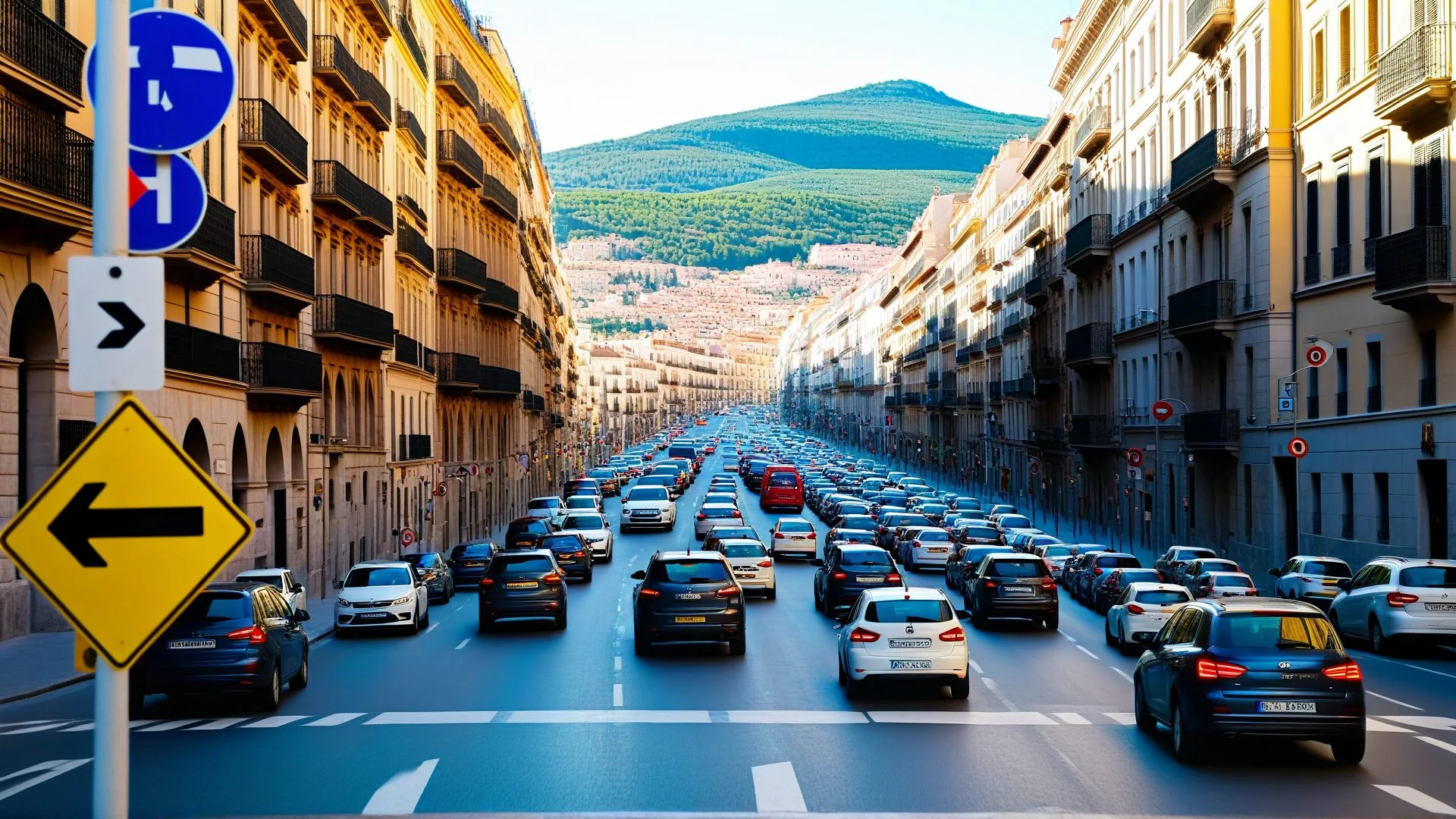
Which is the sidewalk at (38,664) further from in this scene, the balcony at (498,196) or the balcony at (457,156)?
the balcony at (498,196)

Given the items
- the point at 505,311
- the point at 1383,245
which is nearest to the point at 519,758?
the point at 1383,245

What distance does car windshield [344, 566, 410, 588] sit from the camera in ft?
103

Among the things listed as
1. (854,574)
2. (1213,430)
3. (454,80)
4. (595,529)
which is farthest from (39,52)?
(454,80)

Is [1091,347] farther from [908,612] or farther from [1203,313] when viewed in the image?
[908,612]

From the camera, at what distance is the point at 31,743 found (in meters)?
16.6

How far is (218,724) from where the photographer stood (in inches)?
727

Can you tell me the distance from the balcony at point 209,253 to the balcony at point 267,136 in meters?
3.07

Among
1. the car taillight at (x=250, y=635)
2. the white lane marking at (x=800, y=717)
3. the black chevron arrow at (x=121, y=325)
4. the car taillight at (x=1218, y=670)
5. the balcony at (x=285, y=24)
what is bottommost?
the white lane marking at (x=800, y=717)

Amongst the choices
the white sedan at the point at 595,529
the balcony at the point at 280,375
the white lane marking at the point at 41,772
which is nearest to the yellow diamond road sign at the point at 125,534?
the white lane marking at the point at 41,772

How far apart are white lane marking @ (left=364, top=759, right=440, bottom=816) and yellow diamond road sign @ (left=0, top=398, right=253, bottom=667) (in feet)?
19.6

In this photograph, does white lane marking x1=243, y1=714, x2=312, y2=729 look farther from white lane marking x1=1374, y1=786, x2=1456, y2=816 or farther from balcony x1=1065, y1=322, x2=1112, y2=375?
balcony x1=1065, y1=322, x2=1112, y2=375

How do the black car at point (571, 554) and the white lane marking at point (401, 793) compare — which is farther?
the black car at point (571, 554)

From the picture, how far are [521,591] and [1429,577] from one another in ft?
50.6

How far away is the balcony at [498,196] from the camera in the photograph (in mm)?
74688
